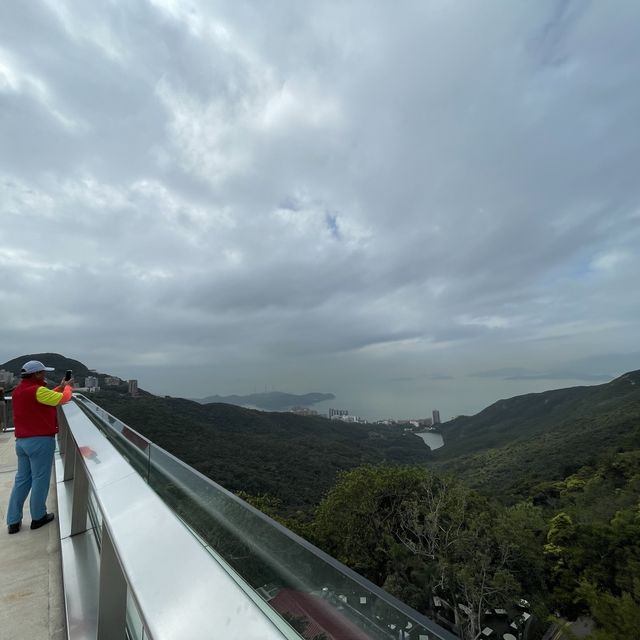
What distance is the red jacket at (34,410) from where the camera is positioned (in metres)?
2.92

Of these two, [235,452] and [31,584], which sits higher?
[31,584]

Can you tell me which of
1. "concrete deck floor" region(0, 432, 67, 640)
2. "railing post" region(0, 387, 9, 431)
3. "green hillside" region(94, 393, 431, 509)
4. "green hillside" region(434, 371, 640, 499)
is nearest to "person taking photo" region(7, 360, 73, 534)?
"concrete deck floor" region(0, 432, 67, 640)

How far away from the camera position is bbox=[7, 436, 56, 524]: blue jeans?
2.82 m

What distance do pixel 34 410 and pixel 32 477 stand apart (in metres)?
0.51

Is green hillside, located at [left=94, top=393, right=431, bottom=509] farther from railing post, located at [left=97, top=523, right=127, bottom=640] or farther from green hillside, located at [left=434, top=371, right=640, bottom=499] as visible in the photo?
railing post, located at [left=97, top=523, right=127, bottom=640]

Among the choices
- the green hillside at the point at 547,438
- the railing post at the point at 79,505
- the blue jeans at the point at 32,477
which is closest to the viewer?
the railing post at the point at 79,505

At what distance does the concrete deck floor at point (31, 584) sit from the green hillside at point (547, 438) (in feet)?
125

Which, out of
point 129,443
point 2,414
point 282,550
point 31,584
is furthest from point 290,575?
point 2,414

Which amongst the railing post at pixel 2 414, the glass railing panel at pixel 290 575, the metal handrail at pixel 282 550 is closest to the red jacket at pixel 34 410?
the metal handrail at pixel 282 550

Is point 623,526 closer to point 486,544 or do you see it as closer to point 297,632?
point 486,544

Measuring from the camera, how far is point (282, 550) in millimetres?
757

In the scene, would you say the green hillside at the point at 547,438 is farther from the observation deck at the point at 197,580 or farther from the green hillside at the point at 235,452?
the observation deck at the point at 197,580

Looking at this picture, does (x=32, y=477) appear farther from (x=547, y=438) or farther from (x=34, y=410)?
(x=547, y=438)

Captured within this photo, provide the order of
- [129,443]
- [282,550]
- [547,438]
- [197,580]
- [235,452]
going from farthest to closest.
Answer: [547,438], [235,452], [129,443], [282,550], [197,580]
